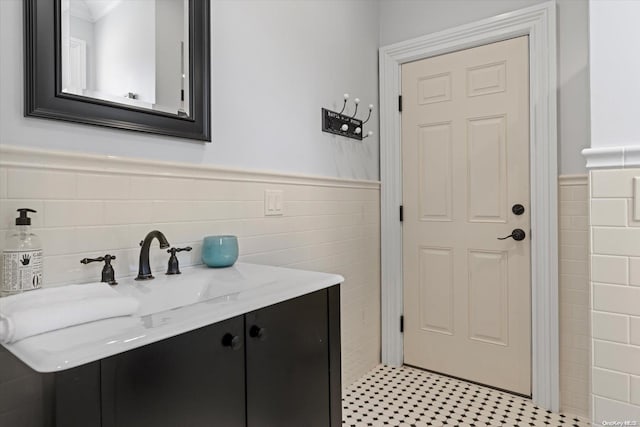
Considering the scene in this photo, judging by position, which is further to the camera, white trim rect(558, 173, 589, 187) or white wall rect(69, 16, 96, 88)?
white trim rect(558, 173, 589, 187)

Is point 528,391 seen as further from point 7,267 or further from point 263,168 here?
point 7,267

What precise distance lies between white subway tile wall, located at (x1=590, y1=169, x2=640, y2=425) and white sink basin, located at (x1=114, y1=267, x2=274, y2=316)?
1.16 metres

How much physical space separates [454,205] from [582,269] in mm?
746

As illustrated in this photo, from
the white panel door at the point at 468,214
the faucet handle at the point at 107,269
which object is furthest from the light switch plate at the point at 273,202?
the white panel door at the point at 468,214

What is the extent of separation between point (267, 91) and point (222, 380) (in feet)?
4.29

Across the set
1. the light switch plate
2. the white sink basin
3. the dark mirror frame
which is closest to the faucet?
the white sink basin

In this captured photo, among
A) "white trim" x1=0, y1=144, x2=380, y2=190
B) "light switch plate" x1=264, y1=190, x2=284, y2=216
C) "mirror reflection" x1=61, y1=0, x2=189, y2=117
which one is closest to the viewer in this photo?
"white trim" x1=0, y1=144, x2=380, y2=190

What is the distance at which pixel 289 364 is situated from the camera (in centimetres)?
109

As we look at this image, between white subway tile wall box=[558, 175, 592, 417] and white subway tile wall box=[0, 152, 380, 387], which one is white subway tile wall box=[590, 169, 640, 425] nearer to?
white subway tile wall box=[558, 175, 592, 417]

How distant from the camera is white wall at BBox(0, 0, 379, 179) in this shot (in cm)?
105

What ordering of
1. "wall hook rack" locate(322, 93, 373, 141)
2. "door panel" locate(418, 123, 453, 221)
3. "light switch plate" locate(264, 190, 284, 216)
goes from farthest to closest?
"door panel" locate(418, 123, 453, 221)
"wall hook rack" locate(322, 93, 373, 141)
"light switch plate" locate(264, 190, 284, 216)

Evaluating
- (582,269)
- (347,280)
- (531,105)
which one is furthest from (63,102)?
(582,269)

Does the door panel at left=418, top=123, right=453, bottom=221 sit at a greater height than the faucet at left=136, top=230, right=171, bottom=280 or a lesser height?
greater

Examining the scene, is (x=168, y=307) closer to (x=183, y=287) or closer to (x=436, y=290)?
(x=183, y=287)
